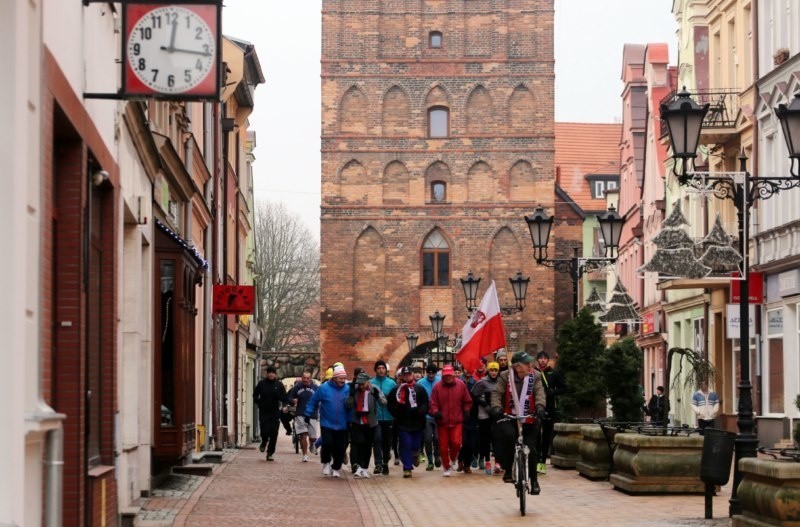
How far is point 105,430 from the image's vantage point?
13.5 meters

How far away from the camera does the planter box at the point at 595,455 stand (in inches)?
874

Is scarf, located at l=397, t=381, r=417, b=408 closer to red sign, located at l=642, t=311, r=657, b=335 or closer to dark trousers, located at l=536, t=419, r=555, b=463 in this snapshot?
dark trousers, located at l=536, t=419, r=555, b=463

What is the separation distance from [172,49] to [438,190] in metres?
56.7

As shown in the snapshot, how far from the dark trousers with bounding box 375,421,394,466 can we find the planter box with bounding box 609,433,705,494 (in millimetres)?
6933

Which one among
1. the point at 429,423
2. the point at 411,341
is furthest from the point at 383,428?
the point at 411,341

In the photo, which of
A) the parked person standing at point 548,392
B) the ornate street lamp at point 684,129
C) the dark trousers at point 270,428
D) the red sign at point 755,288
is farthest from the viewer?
the red sign at point 755,288

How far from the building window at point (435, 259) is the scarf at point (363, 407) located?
140 feet

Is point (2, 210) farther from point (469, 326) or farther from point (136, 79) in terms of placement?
point (469, 326)

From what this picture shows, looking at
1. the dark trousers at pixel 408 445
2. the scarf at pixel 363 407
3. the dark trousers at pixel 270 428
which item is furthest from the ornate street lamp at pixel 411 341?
the scarf at pixel 363 407

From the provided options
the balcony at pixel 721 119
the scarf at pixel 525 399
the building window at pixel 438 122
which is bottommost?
the scarf at pixel 525 399

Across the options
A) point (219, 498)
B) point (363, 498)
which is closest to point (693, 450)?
point (363, 498)

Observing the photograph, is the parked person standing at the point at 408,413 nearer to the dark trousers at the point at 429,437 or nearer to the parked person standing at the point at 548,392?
the dark trousers at the point at 429,437

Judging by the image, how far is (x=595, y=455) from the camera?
22.3 meters

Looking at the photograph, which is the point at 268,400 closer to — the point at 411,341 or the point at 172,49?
the point at 172,49
